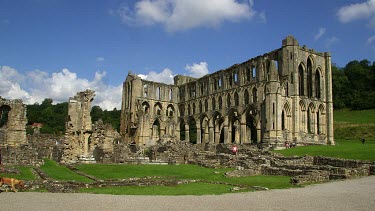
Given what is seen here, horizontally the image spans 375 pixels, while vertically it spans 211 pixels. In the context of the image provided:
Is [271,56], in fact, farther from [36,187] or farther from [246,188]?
[36,187]

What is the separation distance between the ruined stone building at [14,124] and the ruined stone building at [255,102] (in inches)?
662

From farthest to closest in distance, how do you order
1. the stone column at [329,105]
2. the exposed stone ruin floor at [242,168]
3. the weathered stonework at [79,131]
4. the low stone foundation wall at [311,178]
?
1. the stone column at [329,105]
2. the weathered stonework at [79,131]
3. the low stone foundation wall at [311,178]
4. the exposed stone ruin floor at [242,168]

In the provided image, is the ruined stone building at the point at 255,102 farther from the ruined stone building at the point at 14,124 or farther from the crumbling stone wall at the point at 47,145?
the ruined stone building at the point at 14,124

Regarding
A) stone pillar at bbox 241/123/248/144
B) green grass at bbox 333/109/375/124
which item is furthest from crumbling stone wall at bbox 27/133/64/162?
green grass at bbox 333/109/375/124

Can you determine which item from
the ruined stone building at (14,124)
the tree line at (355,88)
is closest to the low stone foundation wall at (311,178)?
the ruined stone building at (14,124)

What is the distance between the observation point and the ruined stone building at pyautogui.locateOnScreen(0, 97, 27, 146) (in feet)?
127

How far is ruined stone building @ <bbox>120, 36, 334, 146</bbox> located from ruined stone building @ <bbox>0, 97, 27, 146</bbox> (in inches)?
662

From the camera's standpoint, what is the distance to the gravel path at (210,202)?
10477 millimetres

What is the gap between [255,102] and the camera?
51.2m

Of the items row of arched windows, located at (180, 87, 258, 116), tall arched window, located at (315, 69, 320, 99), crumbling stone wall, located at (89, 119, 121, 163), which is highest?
tall arched window, located at (315, 69, 320, 99)

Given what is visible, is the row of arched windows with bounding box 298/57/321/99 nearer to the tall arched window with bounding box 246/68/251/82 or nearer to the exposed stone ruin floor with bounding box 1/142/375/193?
the tall arched window with bounding box 246/68/251/82

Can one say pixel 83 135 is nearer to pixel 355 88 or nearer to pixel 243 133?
pixel 243 133


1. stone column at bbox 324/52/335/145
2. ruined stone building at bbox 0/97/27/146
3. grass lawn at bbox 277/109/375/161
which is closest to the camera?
ruined stone building at bbox 0/97/27/146

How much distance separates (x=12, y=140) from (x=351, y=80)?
8234cm
